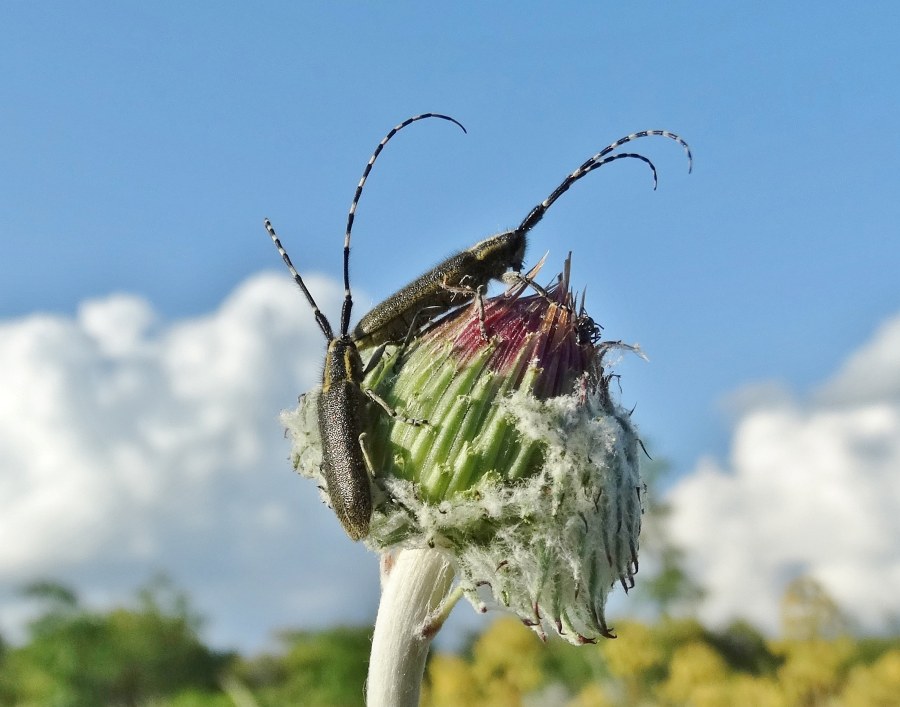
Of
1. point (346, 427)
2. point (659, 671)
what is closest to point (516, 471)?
point (346, 427)

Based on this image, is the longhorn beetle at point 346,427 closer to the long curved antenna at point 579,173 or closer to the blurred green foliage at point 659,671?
the long curved antenna at point 579,173

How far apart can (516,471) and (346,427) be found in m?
0.59

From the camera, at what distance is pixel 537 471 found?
2865 millimetres

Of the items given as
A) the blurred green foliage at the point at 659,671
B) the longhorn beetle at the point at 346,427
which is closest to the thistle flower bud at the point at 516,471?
the longhorn beetle at the point at 346,427

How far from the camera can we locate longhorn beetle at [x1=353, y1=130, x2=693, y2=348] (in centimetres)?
327

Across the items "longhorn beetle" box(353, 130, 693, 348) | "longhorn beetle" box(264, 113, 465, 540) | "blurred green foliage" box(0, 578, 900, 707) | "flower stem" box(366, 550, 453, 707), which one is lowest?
"flower stem" box(366, 550, 453, 707)

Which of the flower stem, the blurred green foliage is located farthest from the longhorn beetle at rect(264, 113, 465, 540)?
the blurred green foliage

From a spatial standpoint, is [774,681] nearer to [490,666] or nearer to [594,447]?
[490,666]

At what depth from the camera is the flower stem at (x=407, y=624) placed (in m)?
2.97

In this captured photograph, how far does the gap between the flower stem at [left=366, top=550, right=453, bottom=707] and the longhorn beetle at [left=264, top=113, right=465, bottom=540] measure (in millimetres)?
286

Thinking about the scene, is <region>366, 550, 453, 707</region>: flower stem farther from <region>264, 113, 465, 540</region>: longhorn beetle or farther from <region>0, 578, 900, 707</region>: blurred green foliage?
<region>0, 578, 900, 707</region>: blurred green foliage

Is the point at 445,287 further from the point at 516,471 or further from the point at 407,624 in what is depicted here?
the point at 407,624

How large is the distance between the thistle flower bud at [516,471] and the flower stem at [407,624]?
0.12 m

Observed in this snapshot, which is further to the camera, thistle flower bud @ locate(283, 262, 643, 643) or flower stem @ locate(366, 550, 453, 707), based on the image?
flower stem @ locate(366, 550, 453, 707)
